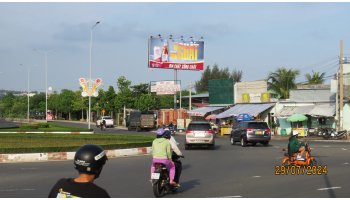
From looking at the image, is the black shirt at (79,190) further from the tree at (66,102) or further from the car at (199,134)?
the tree at (66,102)

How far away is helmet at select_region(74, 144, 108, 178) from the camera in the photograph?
3969mm

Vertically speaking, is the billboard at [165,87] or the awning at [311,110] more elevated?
the billboard at [165,87]

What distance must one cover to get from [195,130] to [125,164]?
940 cm

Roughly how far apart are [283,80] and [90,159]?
58.6 metres

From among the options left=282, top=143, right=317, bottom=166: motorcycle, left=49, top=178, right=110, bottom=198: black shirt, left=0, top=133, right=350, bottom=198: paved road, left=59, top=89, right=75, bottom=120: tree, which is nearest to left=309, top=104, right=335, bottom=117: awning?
left=0, top=133, right=350, bottom=198: paved road

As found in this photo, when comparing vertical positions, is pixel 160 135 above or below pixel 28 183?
above

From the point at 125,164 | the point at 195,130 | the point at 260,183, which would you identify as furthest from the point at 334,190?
the point at 195,130

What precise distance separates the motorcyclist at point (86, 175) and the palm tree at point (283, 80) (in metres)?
57.3

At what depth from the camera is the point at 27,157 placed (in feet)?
68.6

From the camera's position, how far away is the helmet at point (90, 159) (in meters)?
3.97

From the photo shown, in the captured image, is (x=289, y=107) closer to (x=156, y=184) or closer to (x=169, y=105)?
(x=156, y=184)

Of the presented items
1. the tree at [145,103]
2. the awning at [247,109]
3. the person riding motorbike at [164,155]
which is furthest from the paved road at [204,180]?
the tree at [145,103]

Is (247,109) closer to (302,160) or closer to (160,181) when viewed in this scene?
(302,160)

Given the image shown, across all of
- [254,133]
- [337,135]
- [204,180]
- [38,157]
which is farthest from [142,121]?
[204,180]
